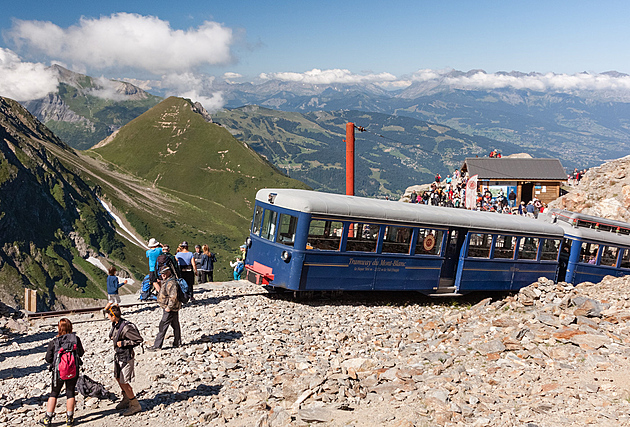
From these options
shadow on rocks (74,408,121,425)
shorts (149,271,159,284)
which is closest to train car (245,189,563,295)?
shorts (149,271,159,284)

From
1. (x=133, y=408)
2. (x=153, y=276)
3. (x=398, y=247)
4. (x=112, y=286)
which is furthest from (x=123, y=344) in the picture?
(x=398, y=247)

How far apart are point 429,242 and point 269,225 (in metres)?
6.34

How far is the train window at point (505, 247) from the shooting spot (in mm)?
21219

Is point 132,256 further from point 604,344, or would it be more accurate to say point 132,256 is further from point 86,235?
point 604,344

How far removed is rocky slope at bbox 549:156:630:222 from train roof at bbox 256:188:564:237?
684 inches

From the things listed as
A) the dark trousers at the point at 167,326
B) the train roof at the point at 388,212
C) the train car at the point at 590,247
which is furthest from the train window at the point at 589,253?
the dark trousers at the point at 167,326

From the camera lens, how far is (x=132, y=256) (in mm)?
145750

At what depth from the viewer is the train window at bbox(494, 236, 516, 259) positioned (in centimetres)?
2122

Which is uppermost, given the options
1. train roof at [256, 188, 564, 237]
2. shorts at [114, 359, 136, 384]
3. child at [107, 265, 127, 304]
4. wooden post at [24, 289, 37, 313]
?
train roof at [256, 188, 564, 237]

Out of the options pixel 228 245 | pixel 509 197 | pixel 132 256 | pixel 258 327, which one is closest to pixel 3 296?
pixel 132 256

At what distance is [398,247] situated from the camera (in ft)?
62.1

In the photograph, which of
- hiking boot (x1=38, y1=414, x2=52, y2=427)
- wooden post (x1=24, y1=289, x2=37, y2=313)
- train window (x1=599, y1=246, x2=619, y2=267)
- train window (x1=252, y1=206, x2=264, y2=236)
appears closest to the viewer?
hiking boot (x1=38, y1=414, x2=52, y2=427)

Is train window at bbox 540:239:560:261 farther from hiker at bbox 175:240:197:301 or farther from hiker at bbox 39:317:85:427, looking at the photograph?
hiker at bbox 39:317:85:427

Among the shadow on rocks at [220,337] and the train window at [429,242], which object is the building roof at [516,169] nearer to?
the train window at [429,242]
